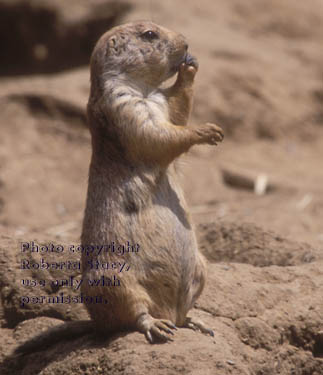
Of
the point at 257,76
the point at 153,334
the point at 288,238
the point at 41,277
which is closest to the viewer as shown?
the point at 153,334

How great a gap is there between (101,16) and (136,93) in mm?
8983

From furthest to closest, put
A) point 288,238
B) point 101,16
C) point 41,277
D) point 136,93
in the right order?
point 101,16, point 288,238, point 41,277, point 136,93

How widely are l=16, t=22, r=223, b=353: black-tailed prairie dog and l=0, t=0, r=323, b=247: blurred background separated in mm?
3562

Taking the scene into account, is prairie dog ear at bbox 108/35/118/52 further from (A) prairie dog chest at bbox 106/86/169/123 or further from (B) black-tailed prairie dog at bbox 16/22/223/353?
(A) prairie dog chest at bbox 106/86/169/123

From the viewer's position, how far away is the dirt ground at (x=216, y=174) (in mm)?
4664

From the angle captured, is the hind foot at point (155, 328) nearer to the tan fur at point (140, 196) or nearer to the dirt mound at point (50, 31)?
the tan fur at point (140, 196)

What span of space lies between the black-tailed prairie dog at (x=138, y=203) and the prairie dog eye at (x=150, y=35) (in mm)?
131

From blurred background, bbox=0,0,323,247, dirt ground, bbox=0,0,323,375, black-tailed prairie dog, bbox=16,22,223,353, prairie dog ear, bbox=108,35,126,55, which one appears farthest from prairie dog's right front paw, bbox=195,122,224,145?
blurred background, bbox=0,0,323,247

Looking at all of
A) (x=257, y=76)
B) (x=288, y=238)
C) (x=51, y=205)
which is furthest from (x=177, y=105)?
(x=257, y=76)

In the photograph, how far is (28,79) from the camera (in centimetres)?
1336

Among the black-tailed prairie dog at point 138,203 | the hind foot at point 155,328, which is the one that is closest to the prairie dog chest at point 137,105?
the black-tailed prairie dog at point 138,203

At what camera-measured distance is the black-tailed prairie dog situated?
4.26 meters

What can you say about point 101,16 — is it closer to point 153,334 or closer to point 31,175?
point 31,175

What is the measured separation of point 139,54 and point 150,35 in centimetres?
17
